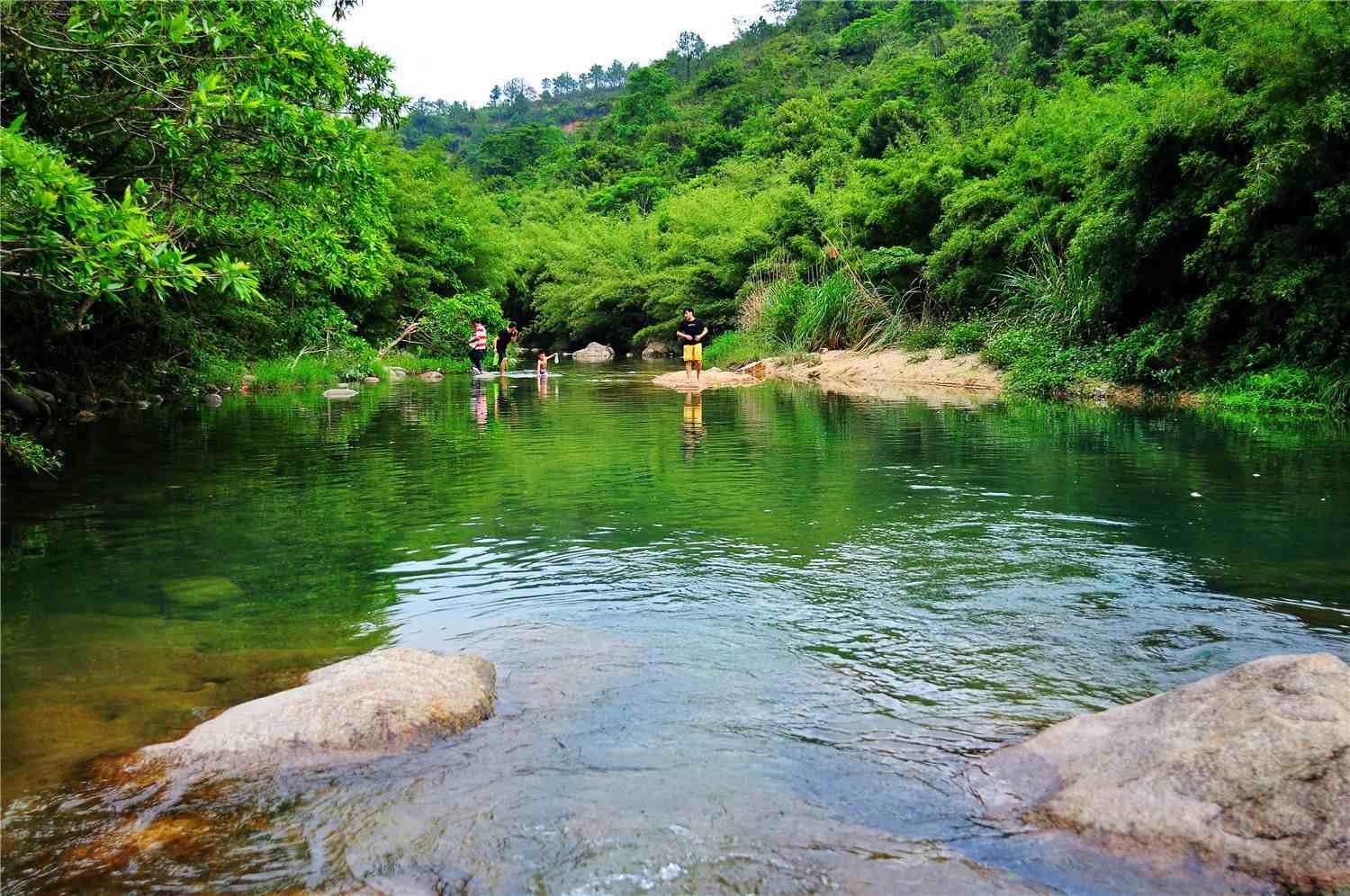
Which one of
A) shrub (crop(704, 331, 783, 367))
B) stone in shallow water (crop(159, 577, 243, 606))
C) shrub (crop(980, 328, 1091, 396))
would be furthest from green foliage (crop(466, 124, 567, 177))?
stone in shallow water (crop(159, 577, 243, 606))

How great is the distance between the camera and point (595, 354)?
5147 centimetres

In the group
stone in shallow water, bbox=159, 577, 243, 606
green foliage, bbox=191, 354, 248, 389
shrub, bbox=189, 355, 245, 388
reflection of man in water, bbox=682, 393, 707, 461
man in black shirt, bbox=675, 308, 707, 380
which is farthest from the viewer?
man in black shirt, bbox=675, 308, 707, 380

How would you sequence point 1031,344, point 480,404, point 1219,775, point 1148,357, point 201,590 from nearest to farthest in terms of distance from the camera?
point 1219,775, point 201,590, point 1148,357, point 480,404, point 1031,344

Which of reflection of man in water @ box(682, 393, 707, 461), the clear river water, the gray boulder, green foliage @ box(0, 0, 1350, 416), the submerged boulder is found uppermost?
green foliage @ box(0, 0, 1350, 416)

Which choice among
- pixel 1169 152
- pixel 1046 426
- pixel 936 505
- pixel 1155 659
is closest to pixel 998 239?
pixel 1169 152

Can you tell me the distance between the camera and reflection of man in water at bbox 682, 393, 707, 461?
12.9m

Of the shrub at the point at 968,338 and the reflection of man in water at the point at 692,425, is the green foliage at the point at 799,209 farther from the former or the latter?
the reflection of man in water at the point at 692,425

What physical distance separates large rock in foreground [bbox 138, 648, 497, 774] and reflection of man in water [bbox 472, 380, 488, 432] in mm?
10999

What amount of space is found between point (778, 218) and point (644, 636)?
34.4 metres

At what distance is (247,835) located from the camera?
345cm

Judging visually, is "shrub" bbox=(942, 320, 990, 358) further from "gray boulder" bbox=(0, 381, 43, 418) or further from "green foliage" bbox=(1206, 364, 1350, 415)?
"gray boulder" bbox=(0, 381, 43, 418)

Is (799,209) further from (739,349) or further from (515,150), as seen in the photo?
(515,150)

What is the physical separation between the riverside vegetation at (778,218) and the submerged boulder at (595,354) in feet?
6.29

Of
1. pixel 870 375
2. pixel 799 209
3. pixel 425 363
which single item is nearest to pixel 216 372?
Answer: pixel 425 363
